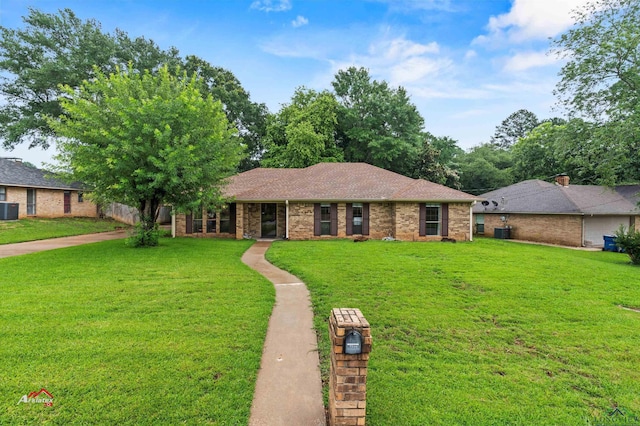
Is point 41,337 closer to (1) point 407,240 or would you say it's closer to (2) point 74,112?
(2) point 74,112

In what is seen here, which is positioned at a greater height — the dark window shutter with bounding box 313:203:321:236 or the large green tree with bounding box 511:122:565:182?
the large green tree with bounding box 511:122:565:182

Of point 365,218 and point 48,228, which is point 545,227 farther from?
point 48,228

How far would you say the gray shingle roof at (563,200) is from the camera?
56.4 ft

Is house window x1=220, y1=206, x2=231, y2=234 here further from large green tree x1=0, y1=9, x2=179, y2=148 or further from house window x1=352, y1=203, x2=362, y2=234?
large green tree x1=0, y1=9, x2=179, y2=148

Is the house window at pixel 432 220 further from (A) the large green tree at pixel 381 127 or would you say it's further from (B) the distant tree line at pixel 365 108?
(A) the large green tree at pixel 381 127

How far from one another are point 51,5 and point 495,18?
28976 mm

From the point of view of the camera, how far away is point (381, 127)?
1096 inches

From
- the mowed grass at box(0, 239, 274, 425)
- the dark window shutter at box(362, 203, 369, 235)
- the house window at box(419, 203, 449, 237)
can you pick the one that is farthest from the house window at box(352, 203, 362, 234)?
the mowed grass at box(0, 239, 274, 425)

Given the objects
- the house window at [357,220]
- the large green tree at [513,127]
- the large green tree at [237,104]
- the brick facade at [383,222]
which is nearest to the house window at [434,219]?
the brick facade at [383,222]

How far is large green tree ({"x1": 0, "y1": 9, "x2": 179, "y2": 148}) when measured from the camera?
843 inches

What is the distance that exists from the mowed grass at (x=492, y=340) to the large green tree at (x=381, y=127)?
1879cm

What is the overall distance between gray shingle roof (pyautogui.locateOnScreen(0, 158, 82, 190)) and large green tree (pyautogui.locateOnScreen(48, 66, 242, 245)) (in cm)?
1105

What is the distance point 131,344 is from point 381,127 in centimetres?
2711

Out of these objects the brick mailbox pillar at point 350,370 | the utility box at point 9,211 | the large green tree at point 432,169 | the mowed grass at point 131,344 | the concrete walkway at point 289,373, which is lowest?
the concrete walkway at point 289,373
